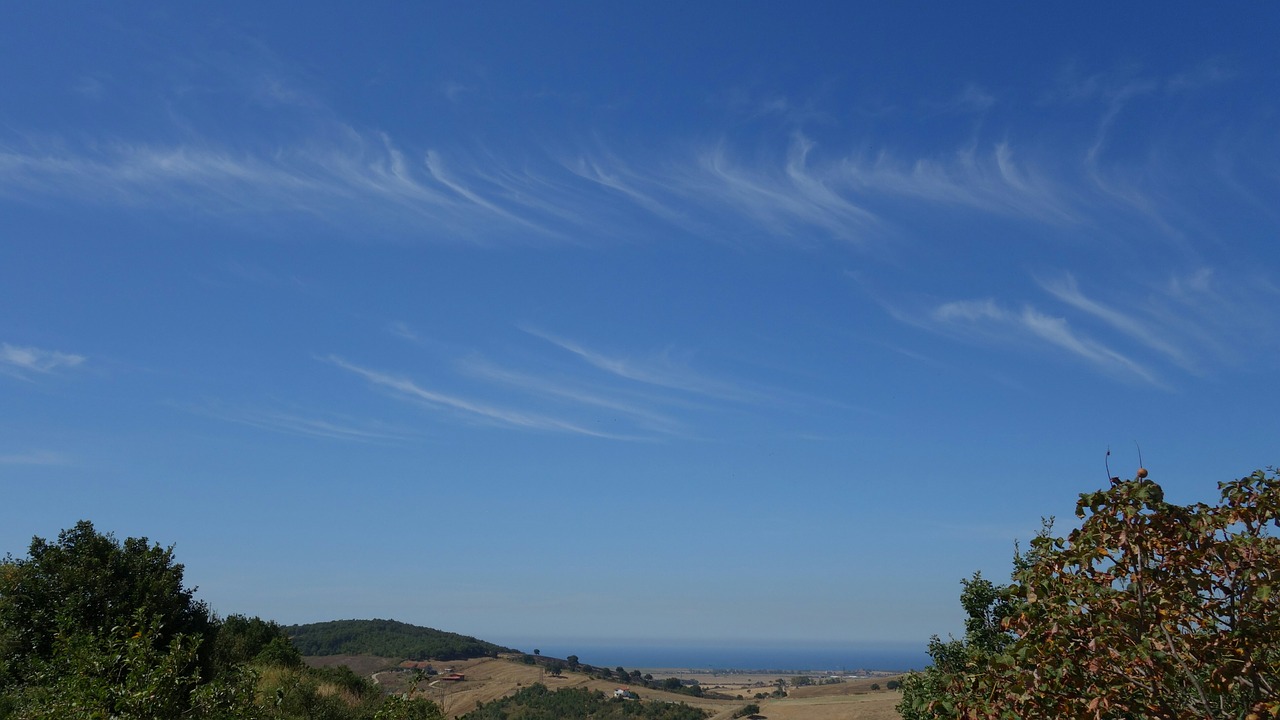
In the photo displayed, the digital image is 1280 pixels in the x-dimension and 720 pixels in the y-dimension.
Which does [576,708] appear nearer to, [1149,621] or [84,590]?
[84,590]

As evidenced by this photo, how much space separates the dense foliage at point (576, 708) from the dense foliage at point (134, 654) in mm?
37930

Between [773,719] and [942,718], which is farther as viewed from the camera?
[773,719]

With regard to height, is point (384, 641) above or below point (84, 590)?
below

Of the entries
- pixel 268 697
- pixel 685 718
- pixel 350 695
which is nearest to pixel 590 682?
pixel 685 718

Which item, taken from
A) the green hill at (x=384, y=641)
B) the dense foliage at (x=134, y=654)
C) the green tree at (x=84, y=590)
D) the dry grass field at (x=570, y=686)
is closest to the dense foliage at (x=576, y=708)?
the dry grass field at (x=570, y=686)

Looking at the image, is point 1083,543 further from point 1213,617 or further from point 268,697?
point 268,697

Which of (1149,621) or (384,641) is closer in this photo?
(1149,621)

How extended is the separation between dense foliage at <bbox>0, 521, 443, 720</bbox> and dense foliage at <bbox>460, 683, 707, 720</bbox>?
37.9 m

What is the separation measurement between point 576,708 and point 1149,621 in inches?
3141

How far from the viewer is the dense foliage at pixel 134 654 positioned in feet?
30.9

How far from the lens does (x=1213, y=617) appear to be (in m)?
6.50

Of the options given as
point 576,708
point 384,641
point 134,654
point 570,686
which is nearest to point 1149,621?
point 134,654

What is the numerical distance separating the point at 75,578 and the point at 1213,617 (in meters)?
30.0

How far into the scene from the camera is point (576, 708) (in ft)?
258
